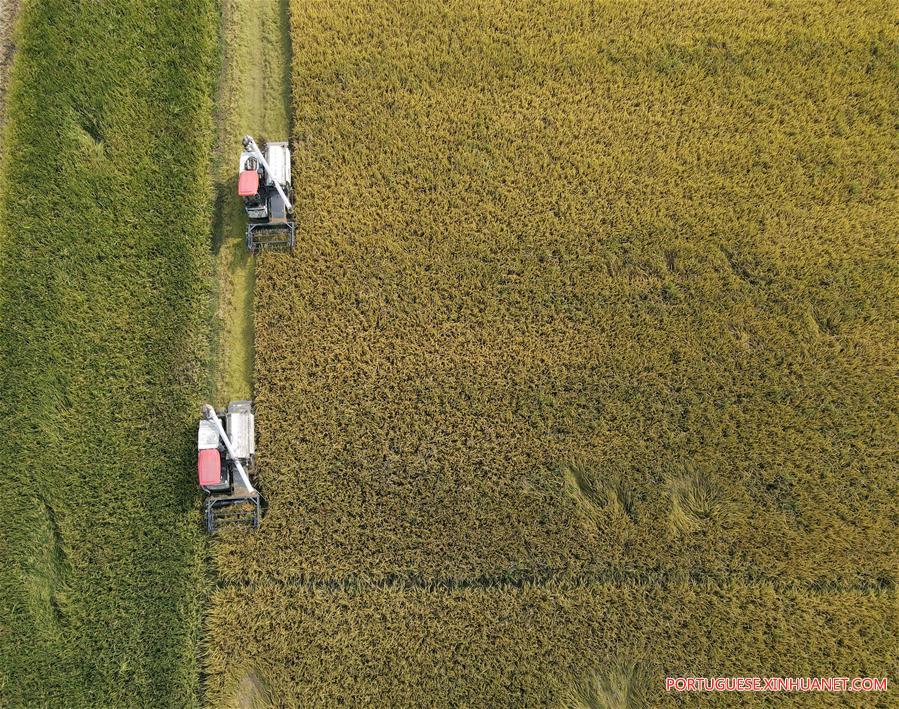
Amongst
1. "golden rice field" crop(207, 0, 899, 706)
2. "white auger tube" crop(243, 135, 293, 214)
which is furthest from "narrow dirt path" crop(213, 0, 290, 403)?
"white auger tube" crop(243, 135, 293, 214)

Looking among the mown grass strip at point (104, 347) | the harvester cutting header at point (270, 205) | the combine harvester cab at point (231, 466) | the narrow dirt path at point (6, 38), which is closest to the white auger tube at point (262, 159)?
the harvester cutting header at point (270, 205)

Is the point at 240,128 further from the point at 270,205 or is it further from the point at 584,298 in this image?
the point at 584,298

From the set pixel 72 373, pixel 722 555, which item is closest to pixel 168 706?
pixel 72 373

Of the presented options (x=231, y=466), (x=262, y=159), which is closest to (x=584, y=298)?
(x=262, y=159)

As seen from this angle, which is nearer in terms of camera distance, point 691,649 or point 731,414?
point 691,649

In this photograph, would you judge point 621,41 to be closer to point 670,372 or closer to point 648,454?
point 670,372

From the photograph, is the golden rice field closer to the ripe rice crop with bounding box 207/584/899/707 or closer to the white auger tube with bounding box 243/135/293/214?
the ripe rice crop with bounding box 207/584/899/707
